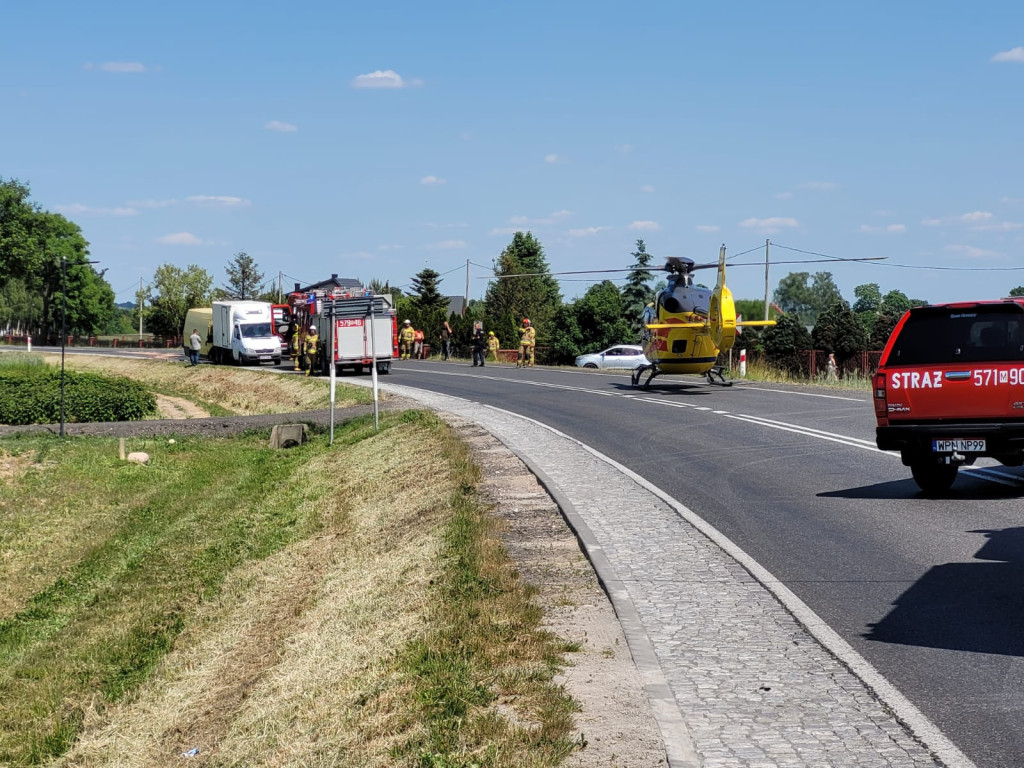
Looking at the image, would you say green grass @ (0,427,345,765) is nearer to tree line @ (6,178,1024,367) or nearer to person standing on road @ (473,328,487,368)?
tree line @ (6,178,1024,367)

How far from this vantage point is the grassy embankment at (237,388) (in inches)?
1443

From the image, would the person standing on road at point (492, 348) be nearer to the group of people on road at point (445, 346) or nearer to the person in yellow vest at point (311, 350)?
the group of people on road at point (445, 346)

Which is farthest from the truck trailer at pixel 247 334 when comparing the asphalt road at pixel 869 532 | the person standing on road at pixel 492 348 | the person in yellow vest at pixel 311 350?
the asphalt road at pixel 869 532

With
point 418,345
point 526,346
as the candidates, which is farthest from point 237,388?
point 418,345

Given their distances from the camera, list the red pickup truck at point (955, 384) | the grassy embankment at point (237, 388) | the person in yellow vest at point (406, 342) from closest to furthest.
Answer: the red pickup truck at point (955, 384)
the grassy embankment at point (237, 388)
the person in yellow vest at point (406, 342)

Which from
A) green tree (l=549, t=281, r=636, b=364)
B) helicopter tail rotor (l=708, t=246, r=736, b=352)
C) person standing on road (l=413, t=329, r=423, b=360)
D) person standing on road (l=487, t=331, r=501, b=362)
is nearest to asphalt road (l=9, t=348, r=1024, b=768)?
helicopter tail rotor (l=708, t=246, r=736, b=352)

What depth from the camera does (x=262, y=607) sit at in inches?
500

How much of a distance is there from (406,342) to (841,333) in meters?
21.5

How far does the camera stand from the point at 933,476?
13281 mm

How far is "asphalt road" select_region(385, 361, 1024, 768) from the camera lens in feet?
21.2

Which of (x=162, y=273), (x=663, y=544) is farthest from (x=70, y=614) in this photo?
(x=162, y=273)

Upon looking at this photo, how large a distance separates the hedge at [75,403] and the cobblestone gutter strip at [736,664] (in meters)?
28.2

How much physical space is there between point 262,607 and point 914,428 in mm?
7156

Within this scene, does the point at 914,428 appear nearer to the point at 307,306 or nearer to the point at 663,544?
the point at 663,544
